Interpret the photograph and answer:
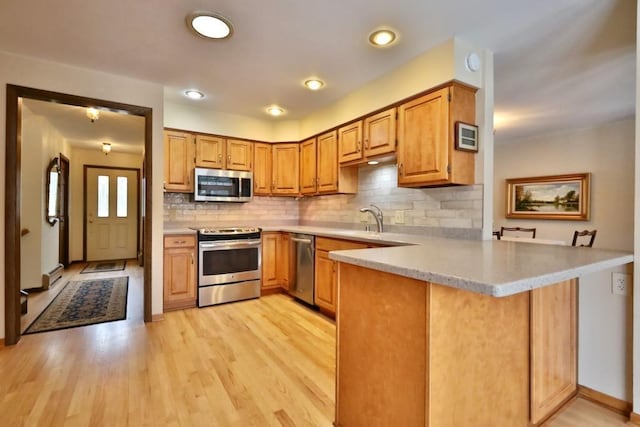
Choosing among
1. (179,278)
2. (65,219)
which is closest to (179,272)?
(179,278)

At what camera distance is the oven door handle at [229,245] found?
3568 mm

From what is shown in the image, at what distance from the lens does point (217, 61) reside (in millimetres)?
2727

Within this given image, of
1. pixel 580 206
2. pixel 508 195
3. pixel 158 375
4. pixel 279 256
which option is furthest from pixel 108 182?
pixel 580 206

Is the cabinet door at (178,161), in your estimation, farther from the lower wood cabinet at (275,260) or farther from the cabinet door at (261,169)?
the lower wood cabinet at (275,260)

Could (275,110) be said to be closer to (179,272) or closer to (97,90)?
(97,90)

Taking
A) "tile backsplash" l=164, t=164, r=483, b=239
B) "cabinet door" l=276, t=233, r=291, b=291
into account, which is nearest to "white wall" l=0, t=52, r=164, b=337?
"tile backsplash" l=164, t=164, r=483, b=239

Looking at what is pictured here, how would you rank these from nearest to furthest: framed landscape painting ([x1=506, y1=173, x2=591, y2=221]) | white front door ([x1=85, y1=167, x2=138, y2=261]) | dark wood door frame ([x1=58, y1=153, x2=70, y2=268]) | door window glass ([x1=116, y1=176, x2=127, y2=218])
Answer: framed landscape painting ([x1=506, y1=173, x2=591, y2=221]), dark wood door frame ([x1=58, y1=153, x2=70, y2=268]), white front door ([x1=85, y1=167, x2=138, y2=261]), door window glass ([x1=116, y1=176, x2=127, y2=218])

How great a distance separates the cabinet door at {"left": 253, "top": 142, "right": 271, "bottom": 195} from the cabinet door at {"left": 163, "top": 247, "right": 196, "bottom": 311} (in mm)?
1310

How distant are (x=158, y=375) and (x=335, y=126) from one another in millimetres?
2991

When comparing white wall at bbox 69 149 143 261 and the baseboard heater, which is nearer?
the baseboard heater

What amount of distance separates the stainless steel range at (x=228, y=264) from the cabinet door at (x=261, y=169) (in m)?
0.74

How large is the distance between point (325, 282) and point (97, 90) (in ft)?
9.58

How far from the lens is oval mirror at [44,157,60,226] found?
4.58 meters

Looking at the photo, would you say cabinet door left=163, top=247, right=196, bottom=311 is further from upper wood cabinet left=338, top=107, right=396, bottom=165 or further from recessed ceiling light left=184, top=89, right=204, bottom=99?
upper wood cabinet left=338, top=107, right=396, bottom=165
